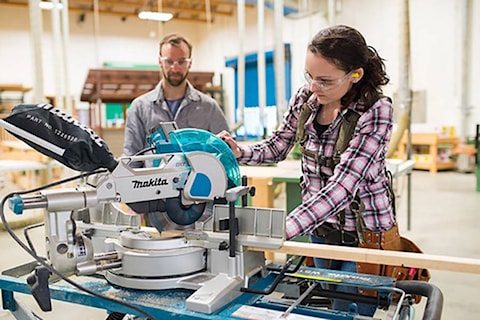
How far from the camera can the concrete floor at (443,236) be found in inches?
97.3

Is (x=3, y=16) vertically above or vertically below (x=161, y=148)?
above

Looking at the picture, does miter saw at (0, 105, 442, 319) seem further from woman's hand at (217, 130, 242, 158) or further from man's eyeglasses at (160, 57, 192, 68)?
man's eyeglasses at (160, 57, 192, 68)

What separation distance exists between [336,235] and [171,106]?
4.56 feet

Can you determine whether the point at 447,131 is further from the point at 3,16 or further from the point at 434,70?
the point at 3,16

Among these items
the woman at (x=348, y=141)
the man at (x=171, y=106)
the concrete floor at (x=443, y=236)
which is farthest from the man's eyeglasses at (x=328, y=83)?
the man at (x=171, y=106)

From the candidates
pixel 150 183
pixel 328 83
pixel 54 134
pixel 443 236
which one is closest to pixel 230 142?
pixel 328 83

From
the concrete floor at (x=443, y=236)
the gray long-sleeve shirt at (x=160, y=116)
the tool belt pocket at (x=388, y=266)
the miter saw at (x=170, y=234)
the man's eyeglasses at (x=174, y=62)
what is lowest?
the concrete floor at (x=443, y=236)

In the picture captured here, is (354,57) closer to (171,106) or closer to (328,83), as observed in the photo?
(328,83)

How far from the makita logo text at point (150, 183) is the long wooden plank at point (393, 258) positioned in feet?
0.70

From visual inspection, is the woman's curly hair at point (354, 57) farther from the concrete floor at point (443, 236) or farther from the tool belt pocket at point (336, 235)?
the concrete floor at point (443, 236)

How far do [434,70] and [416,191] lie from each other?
106 inches

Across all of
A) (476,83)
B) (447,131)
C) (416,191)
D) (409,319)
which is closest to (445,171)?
(447,131)

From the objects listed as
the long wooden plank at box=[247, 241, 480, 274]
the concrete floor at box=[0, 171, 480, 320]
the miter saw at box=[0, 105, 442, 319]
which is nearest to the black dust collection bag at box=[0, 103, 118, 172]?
the miter saw at box=[0, 105, 442, 319]

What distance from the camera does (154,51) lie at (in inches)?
477
